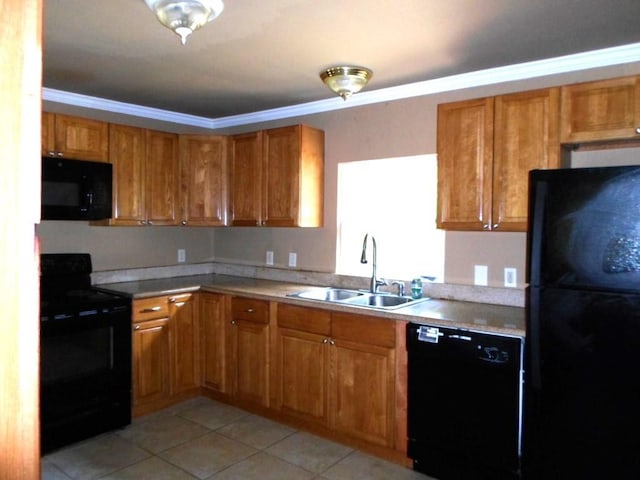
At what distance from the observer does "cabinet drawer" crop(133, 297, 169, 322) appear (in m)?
3.37

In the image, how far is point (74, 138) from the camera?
3326 millimetres

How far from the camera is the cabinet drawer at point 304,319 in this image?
3.05m

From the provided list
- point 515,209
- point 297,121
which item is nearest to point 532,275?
point 515,209

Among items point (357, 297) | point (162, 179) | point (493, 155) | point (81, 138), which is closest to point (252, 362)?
point (357, 297)

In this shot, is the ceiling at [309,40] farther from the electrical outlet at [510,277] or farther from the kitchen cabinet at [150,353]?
the kitchen cabinet at [150,353]

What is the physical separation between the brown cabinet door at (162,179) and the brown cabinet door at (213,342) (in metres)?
0.71

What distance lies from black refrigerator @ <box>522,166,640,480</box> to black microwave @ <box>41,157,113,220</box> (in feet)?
8.98

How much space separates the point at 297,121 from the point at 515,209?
2.02 m

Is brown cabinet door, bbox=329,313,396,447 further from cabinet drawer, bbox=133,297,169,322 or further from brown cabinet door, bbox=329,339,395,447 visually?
cabinet drawer, bbox=133,297,169,322

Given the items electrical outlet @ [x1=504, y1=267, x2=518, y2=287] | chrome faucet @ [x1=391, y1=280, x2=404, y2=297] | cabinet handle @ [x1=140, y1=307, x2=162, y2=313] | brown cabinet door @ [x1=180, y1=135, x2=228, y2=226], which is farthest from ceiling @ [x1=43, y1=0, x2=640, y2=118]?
cabinet handle @ [x1=140, y1=307, x2=162, y2=313]

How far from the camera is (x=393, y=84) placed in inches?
129

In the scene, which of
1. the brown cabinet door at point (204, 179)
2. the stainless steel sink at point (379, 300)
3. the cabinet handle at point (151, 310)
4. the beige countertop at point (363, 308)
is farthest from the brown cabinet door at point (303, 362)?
the brown cabinet door at point (204, 179)

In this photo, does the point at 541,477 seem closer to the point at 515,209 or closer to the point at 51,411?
the point at 515,209

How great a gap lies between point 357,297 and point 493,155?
4.26 ft
